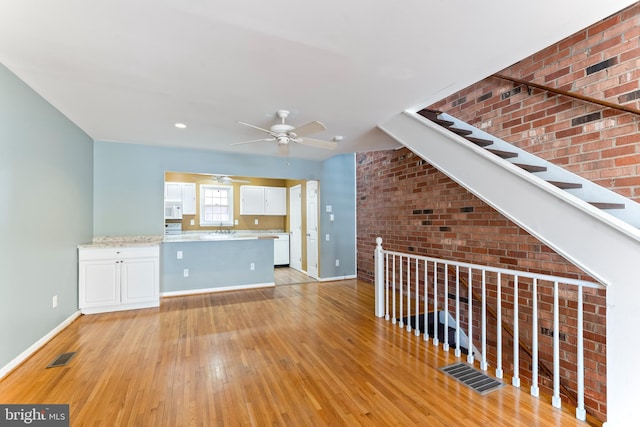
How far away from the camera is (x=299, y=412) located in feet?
6.19

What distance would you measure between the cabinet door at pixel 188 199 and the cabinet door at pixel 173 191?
82 mm

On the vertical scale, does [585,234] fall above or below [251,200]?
below

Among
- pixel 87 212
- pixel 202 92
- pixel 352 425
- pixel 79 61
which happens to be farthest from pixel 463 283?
pixel 87 212

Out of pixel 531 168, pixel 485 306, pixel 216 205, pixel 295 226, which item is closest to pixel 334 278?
pixel 295 226

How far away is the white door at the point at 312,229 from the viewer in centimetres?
595

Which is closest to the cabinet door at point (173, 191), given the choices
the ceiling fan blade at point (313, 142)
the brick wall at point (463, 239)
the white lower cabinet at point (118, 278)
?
the white lower cabinet at point (118, 278)

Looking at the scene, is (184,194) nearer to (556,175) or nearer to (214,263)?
(214,263)

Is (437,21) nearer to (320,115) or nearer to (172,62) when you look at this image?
(320,115)

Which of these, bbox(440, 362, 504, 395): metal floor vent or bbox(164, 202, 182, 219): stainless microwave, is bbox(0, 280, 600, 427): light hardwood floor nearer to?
bbox(440, 362, 504, 395): metal floor vent

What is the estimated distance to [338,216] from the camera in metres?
5.93

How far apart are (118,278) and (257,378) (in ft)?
9.17

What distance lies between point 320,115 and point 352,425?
2.87 m

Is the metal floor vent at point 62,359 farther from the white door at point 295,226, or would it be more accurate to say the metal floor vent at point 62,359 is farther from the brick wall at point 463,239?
the white door at point 295,226

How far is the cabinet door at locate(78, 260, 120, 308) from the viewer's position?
3.71 meters
